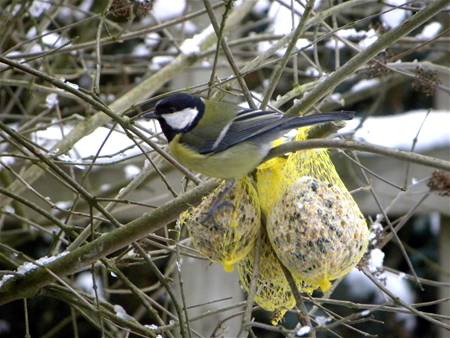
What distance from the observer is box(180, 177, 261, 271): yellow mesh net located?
2.37m

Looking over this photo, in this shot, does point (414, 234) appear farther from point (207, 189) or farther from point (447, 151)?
point (207, 189)

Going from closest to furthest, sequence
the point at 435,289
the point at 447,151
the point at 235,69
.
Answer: the point at 235,69 → the point at 447,151 → the point at 435,289

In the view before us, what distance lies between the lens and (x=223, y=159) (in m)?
2.60

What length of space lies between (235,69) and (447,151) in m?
2.21

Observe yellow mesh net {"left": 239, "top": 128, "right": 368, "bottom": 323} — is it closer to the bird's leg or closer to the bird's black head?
the bird's leg

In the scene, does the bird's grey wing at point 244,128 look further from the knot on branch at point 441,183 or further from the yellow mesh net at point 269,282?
the knot on branch at point 441,183

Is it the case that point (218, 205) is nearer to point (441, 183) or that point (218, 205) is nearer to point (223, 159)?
point (223, 159)

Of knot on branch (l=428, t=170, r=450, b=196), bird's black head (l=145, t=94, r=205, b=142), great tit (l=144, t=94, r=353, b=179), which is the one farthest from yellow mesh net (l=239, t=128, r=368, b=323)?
knot on branch (l=428, t=170, r=450, b=196)

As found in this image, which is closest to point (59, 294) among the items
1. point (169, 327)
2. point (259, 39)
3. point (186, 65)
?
point (169, 327)

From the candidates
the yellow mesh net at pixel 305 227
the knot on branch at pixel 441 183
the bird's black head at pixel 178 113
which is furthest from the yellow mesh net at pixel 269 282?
the knot on branch at pixel 441 183

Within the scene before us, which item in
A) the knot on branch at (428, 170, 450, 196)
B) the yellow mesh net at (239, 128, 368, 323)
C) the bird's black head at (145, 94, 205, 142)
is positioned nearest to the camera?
the yellow mesh net at (239, 128, 368, 323)

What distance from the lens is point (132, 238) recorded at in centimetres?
247

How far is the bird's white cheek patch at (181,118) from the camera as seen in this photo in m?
2.74

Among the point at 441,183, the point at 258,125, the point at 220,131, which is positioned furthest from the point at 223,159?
the point at 441,183
